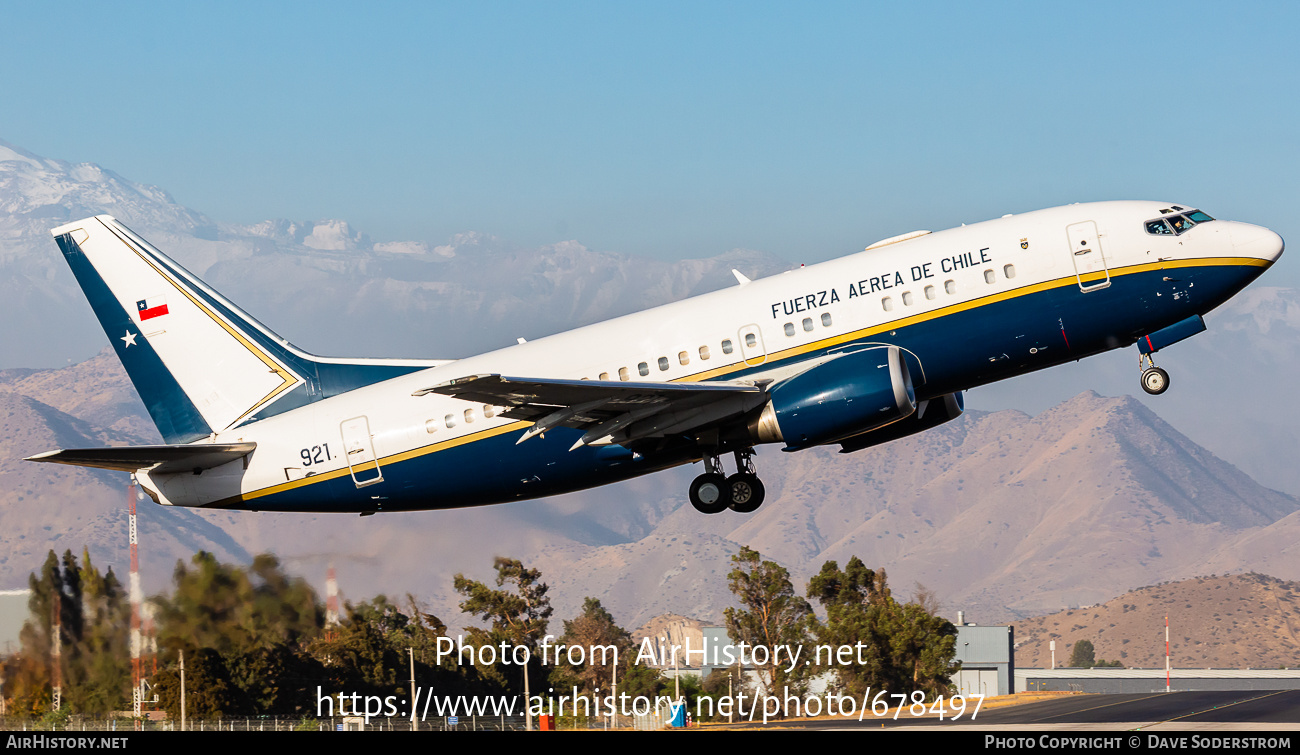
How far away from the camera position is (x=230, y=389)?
1459 inches

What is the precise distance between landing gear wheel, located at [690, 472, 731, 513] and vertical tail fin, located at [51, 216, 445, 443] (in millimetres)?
8474

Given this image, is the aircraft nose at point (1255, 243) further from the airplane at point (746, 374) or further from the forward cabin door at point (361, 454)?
the forward cabin door at point (361, 454)

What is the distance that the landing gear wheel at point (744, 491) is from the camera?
32.9 m

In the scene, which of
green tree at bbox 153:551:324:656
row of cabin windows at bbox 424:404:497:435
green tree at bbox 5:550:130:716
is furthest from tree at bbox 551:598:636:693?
row of cabin windows at bbox 424:404:497:435

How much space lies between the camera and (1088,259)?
2991 cm

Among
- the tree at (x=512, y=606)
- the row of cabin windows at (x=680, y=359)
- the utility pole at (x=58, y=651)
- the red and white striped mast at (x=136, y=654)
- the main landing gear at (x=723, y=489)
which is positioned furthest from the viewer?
the tree at (x=512, y=606)

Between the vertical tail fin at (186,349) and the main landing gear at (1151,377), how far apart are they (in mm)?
18471

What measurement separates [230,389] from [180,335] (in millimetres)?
2523

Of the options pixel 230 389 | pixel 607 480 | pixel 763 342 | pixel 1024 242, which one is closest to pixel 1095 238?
pixel 1024 242

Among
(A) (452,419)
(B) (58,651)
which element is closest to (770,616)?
(B) (58,651)

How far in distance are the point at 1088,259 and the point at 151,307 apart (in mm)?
25940

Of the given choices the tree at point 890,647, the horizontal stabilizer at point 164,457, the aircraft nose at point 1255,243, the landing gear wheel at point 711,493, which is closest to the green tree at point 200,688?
the horizontal stabilizer at point 164,457

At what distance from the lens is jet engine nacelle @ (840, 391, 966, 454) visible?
111ft

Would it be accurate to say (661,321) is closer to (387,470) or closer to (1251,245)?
(387,470)
